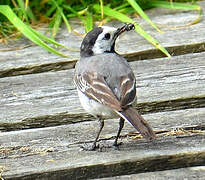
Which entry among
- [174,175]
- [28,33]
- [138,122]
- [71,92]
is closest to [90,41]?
[71,92]

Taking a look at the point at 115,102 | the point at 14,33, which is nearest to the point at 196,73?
the point at 115,102

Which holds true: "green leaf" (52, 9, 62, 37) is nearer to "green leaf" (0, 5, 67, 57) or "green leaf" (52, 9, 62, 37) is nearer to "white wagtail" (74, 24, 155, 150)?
"green leaf" (0, 5, 67, 57)

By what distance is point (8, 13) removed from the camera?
418cm

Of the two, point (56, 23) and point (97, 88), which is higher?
point (97, 88)

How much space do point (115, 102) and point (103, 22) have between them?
1.71 metres

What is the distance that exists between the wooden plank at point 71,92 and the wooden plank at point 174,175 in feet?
2.88

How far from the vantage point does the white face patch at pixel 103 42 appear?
11.1 feet

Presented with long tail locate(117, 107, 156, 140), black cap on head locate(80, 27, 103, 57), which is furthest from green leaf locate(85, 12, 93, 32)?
long tail locate(117, 107, 156, 140)

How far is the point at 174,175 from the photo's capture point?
2262 mm

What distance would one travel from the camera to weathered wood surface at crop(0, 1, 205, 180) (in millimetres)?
2434

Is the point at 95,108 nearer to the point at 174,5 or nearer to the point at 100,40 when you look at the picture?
the point at 100,40

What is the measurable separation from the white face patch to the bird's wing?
274 millimetres

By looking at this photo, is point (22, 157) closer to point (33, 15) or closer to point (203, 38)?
point (203, 38)

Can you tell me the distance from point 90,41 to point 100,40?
2.3 inches
